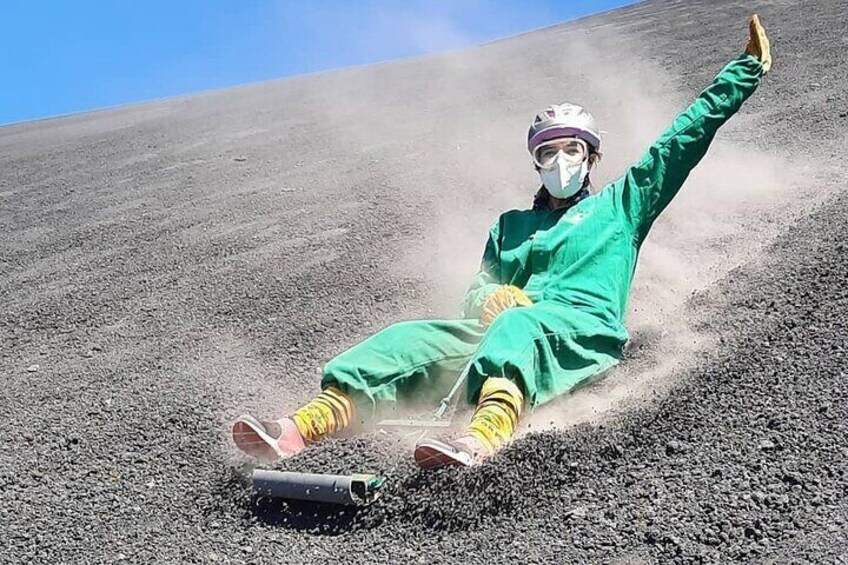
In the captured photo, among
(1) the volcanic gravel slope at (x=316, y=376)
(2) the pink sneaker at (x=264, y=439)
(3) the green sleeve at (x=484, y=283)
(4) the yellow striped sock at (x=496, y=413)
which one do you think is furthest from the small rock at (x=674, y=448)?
(2) the pink sneaker at (x=264, y=439)

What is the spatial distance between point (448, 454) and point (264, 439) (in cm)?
64

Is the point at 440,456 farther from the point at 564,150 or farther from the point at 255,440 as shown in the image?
the point at 564,150

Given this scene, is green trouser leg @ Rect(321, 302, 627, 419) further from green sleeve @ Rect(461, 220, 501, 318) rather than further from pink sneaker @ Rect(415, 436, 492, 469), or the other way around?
pink sneaker @ Rect(415, 436, 492, 469)

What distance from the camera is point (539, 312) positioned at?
3.47 metres

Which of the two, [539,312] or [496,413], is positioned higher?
[539,312]

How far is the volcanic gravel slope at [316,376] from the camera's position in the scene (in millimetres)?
2674

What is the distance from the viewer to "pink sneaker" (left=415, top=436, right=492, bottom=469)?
2855 millimetres

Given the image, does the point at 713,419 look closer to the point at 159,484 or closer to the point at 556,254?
the point at 556,254

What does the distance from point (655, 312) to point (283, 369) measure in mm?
1701

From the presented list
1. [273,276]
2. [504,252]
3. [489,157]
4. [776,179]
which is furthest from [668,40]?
[504,252]

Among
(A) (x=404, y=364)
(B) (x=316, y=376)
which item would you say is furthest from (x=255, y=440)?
(B) (x=316, y=376)

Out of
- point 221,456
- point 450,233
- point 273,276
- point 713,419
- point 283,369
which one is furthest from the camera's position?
point 450,233

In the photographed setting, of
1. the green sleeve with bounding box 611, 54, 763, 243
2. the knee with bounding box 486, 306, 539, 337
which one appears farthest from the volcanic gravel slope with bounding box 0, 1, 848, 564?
the green sleeve with bounding box 611, 54, 763, 243

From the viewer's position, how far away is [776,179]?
605 centimetres
